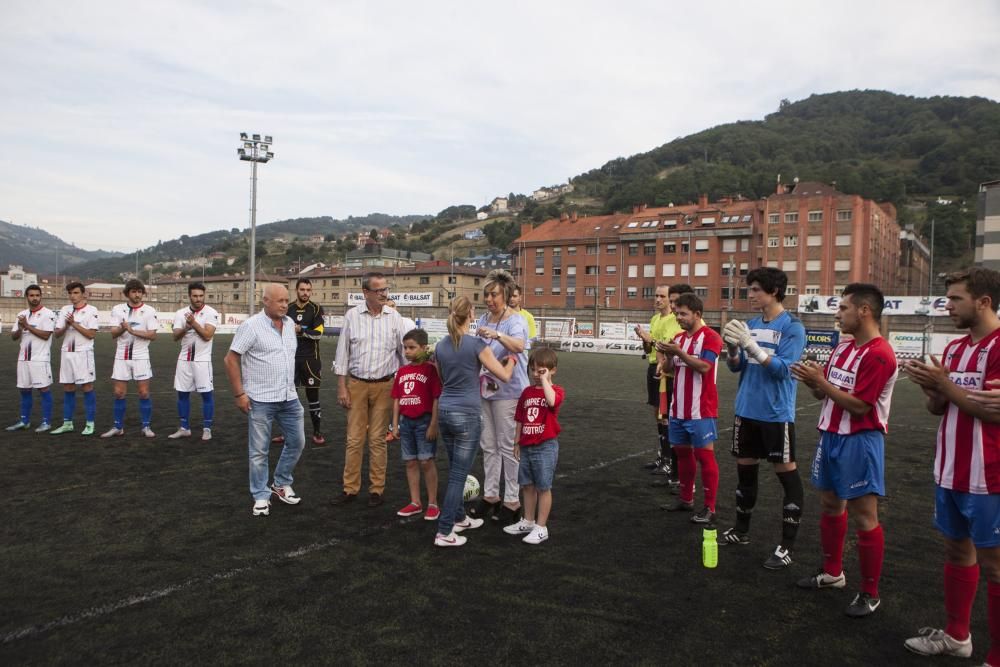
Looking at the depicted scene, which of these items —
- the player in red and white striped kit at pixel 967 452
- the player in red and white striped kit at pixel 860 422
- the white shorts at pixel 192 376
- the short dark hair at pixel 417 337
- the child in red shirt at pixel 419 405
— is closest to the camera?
the player in red and white striped kit at pixel 967 452

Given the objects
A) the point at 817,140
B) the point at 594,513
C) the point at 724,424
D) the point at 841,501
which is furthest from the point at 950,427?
the point at 817,140

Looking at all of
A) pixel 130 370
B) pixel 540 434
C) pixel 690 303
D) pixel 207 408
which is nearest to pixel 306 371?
pixel 207 408

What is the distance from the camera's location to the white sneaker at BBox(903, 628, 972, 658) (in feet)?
11.1

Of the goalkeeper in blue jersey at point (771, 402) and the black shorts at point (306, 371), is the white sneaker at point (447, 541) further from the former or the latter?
the black shorts at point (306, 371)

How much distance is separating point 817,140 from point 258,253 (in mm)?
141703

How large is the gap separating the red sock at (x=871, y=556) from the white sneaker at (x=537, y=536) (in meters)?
2.31

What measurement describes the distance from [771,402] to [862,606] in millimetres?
1512

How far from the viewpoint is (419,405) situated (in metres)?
5.40

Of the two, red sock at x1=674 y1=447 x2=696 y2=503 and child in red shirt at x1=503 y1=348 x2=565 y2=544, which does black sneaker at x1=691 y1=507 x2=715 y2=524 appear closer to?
red sock at x1=674 y1=447 x2=696 y2=503

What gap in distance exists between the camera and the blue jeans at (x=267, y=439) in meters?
5.71

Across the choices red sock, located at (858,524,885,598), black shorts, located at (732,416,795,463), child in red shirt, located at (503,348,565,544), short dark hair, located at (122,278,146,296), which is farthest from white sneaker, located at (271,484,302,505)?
red sock, located at (858,524,885,598)

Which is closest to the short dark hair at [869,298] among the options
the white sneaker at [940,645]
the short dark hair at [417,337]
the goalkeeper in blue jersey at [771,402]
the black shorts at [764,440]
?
the goalkeeper in blue jersey at [771,402]

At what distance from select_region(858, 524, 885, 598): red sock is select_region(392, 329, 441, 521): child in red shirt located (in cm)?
327

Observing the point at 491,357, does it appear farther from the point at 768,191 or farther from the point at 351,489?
the point at 768,191
